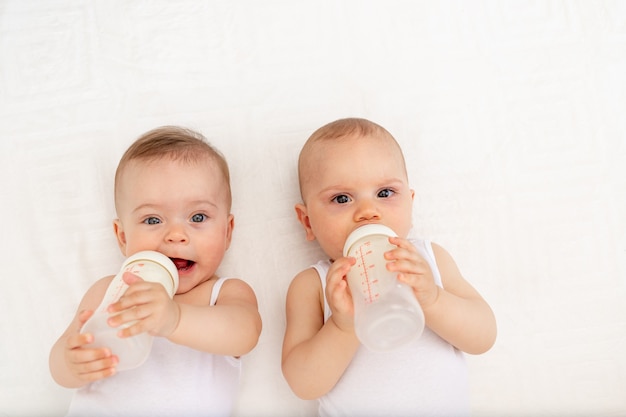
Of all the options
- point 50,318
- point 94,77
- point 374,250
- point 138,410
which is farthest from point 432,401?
point 94,77

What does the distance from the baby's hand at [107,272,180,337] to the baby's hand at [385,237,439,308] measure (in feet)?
1.40

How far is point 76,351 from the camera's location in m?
1.08

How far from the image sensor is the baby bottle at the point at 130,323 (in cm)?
109

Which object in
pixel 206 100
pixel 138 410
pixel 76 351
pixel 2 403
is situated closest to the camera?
pixel 76 351

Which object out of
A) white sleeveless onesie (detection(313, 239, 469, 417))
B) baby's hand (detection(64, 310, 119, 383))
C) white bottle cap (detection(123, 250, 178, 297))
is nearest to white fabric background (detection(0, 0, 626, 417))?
white sleeveless onesie (detection(313, 239, 469, 417))

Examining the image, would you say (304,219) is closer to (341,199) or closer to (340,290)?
(341,199)

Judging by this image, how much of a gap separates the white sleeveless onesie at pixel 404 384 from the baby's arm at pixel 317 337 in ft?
0.17

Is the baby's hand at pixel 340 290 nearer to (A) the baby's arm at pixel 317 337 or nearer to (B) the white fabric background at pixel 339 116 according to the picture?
(A) the baby's arm at pixel 317 337

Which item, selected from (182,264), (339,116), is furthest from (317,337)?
(339,116)

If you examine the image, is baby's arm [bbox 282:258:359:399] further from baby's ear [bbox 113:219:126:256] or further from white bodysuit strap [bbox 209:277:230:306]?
baby's ear [bbox 113:219:126:256]

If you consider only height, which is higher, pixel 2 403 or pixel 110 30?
pixel 110 30

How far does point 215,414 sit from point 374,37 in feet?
3.63

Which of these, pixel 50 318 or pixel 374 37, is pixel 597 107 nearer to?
pixel 374 37

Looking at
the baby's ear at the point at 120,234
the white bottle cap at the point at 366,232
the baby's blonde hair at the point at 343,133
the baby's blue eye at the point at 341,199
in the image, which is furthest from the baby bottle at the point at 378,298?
the baby's ear at the point at 120,234
